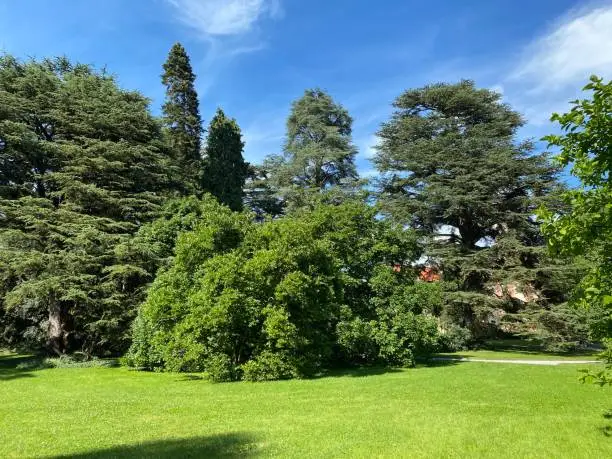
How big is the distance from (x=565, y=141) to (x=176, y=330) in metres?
13.2

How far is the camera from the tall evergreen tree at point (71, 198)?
2103 centimetres

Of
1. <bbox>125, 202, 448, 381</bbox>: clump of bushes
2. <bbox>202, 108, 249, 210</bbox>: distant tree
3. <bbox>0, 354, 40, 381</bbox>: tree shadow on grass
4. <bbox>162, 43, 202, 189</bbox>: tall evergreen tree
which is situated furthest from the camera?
<bbox>162, 43, 202, 189</bbox>: tall evergreen tree

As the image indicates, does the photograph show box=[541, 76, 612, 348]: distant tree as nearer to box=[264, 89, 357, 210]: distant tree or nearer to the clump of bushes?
the clump of bushes

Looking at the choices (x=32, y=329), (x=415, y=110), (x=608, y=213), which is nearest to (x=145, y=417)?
(x=608, y=213)

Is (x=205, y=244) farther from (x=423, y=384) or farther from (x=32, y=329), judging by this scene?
(x=32, y=329)

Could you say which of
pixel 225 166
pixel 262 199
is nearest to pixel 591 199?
pixel 225 166

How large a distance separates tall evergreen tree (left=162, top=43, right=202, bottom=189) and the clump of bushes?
16208 mm

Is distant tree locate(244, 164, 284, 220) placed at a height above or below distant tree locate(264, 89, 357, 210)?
below

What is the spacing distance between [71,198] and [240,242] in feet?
39.3

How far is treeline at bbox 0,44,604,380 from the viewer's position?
50.1 ft

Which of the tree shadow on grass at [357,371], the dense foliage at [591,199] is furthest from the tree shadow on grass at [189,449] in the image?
the tree shadow on grass at [357,371]

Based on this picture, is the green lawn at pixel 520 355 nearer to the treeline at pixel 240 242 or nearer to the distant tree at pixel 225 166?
the treeline at pixel 240 242

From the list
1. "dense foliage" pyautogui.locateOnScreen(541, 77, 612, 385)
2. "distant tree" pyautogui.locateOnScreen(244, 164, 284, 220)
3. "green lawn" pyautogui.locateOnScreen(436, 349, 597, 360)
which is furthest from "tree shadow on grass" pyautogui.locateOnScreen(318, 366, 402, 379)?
"distant tree" pyautogui.locateOnScreen(244, 164, 284, 220)

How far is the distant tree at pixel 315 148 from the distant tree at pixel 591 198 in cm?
3161
